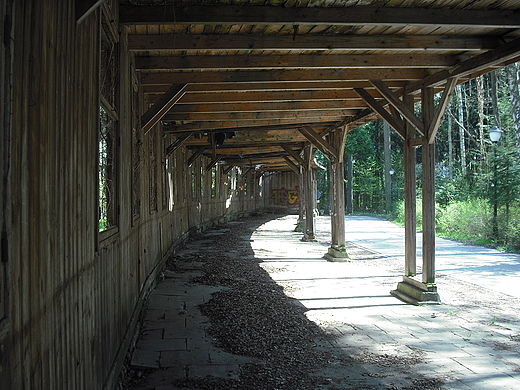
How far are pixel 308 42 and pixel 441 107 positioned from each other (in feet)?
7.87

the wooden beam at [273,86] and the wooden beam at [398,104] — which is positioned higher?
the wooden beam at [273,86]

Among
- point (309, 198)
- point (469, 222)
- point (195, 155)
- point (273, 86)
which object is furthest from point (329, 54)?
point (469, 222)

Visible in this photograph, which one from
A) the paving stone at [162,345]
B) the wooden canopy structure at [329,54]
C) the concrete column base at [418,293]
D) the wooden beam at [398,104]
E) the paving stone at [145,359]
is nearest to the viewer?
the paving stone at [145,359]

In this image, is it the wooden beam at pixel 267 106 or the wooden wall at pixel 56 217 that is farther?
the wooden beam at pixel 267 106

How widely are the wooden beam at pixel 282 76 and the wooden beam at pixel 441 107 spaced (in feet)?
1.96

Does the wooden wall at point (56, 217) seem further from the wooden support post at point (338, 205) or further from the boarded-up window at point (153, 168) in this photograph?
the wooden support post at point (338, 205)

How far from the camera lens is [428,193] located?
23.7 feet

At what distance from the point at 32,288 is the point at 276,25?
13.8 feet

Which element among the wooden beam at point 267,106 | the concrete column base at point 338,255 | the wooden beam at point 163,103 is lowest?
the concrete column base at point 338,255

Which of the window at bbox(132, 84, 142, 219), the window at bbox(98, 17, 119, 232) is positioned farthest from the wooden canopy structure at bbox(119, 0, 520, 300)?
the window at bbox(98, 17, 119, 232)

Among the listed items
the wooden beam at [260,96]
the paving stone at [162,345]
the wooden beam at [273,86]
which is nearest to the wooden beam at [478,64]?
the wooden beam at [273,86]

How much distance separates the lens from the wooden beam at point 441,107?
6651 millimetres

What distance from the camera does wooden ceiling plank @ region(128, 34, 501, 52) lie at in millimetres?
5402

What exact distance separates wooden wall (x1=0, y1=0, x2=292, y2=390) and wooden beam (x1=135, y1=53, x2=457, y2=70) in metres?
1.52
